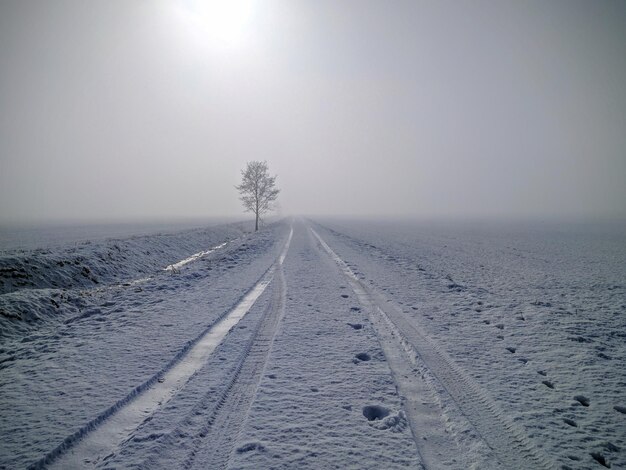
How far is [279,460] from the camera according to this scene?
2.76 meters

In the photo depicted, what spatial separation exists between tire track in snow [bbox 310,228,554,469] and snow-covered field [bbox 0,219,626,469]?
21 millimetres

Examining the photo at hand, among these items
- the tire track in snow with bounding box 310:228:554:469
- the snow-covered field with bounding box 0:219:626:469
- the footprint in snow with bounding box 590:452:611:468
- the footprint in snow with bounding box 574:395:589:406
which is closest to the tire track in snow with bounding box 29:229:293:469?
the snow-covered field with bounding box 0:219:626:469

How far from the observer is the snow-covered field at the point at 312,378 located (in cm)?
292

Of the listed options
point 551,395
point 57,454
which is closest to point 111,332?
point 57,454

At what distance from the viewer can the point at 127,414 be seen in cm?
346

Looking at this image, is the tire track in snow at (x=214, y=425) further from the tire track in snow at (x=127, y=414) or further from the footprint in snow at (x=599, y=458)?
the footprint in snow at (x=599, y=458)

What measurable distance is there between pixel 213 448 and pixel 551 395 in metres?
4.21

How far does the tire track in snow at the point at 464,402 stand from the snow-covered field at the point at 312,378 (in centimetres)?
2

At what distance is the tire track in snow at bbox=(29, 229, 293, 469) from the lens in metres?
2.82

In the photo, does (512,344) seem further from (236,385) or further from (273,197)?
(273,197)

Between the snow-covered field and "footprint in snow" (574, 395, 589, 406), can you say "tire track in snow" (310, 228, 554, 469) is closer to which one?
the snow-covered field

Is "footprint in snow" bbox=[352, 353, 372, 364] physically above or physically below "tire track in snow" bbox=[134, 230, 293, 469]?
below

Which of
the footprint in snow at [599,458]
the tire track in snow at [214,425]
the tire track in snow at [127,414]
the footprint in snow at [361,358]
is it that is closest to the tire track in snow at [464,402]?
the footprint in snow at [361,358]

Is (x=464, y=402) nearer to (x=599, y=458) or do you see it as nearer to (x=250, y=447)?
(x=599, y=458)
